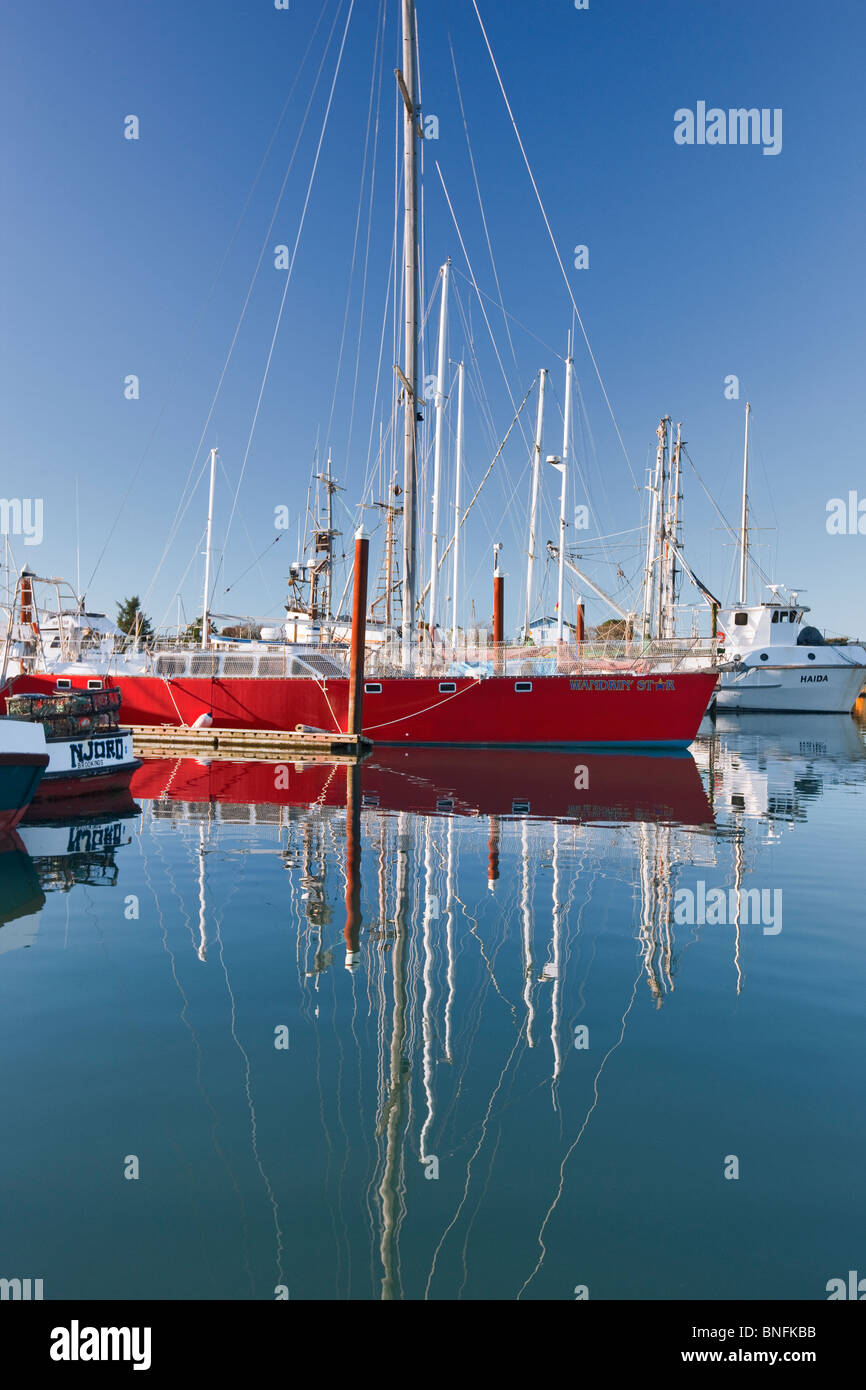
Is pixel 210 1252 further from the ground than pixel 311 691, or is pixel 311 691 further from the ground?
pixel 311 691

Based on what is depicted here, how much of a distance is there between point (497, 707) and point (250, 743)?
8.87 metres

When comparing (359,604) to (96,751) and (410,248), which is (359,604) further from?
(410,248)

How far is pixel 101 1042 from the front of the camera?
5859 millimetres

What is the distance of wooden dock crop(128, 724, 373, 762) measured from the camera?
2570 cm

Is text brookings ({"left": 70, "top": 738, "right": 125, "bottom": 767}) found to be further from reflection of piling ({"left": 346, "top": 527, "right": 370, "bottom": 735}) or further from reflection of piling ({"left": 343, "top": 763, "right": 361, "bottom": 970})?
reflection of piling ({"left": 346, "top": 527, "right": 370, "bottom": 735})

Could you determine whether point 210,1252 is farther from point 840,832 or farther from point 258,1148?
point 840,832

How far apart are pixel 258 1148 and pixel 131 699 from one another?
29.2m

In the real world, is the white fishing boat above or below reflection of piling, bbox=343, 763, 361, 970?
above

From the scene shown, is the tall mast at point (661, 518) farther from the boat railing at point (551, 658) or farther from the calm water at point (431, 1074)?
the calm water at point (431, 1074)

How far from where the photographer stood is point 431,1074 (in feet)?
17.6
